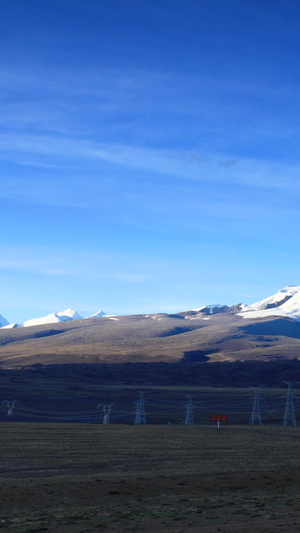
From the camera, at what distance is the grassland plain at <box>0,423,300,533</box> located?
73.3ft

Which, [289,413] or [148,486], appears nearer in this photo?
[148,486]

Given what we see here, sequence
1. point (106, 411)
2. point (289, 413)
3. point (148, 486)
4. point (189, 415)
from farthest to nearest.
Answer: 1. point (106, 411)
2. point (289, 413)
3. point (189, 415)
4. point (148, 486)

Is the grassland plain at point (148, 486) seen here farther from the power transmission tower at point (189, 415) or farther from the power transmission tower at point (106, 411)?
the power transmission tower at point (106, 411)

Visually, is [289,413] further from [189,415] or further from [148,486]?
[148,486]

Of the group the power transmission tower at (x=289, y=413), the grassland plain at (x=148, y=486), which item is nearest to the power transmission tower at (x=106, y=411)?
the power transmission tower at (x=289, y=413)

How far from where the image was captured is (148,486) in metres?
30.1

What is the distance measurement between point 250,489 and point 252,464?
11.4 m

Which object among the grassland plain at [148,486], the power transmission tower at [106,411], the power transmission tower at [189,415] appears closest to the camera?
the grassland plain at [148,486]

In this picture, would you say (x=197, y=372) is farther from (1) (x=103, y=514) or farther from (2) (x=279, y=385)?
(1) (x=103, y=514)

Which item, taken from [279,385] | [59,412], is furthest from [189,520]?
[279,385]

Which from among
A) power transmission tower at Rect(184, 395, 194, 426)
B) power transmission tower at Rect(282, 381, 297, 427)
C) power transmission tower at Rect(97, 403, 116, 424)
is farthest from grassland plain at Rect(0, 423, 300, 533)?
power transmission tower at Rect(97, 403, 116, 424)

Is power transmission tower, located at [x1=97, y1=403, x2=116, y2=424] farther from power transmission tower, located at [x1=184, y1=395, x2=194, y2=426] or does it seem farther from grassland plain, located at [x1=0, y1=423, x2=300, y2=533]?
grassland plain, located at [x1=0, y1=423, x2=300, y2=533]

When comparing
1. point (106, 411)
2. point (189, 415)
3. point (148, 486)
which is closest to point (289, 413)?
point (189, 415)

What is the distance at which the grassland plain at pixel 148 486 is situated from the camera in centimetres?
2233
